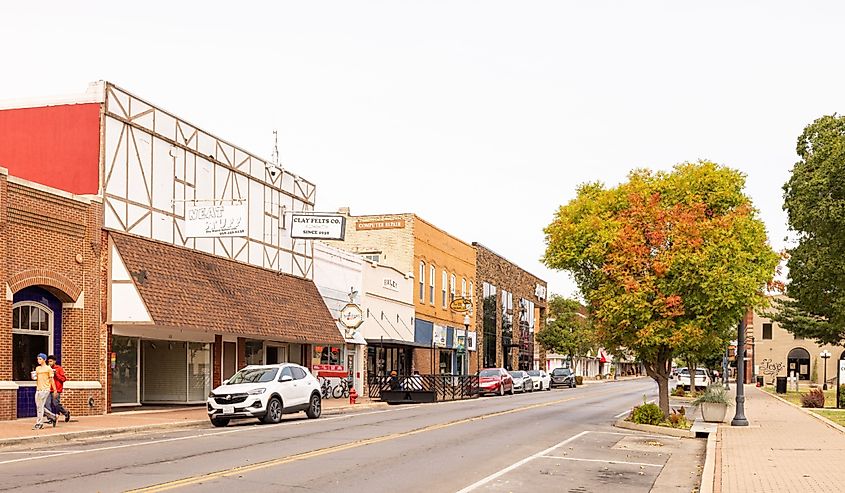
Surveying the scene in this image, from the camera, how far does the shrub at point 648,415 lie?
26.5 metres

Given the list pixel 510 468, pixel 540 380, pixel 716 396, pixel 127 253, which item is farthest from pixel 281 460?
pixel 540 380

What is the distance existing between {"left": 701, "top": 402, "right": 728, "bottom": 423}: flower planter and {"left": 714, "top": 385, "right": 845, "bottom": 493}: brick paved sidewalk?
2.33 ft

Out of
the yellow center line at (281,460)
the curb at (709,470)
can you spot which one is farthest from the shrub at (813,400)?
the curb at (709,470)

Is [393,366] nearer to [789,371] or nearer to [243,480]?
[243,480]

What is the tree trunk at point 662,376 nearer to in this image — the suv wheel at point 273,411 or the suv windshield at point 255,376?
the suv wheel at point 273,411

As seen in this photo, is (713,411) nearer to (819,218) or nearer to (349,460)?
(819,218)

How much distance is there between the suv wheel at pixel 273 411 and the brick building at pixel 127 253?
4.17 m

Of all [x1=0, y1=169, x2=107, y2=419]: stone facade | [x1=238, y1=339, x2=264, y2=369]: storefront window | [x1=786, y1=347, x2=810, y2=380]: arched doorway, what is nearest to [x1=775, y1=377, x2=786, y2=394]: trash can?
[x1=238, y1=339, x2=264, y2=369]: storefront window

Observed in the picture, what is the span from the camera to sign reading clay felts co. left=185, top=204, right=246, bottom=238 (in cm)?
2952

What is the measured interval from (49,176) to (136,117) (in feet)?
9.95

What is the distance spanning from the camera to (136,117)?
95.9 ft

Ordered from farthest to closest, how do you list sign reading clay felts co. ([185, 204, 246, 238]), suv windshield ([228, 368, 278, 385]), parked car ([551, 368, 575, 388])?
parked car ([551, 368, 575, 388]) < sign reading clay felts co. ([185, 204, 246, 238]) < suv windshield ([228, 368, 278, 385])

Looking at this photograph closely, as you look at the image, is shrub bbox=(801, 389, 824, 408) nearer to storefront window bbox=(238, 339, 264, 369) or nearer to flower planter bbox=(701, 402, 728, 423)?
flower planter bbox=(701, 402, 728, 423)

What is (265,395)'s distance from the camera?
1021 inches
